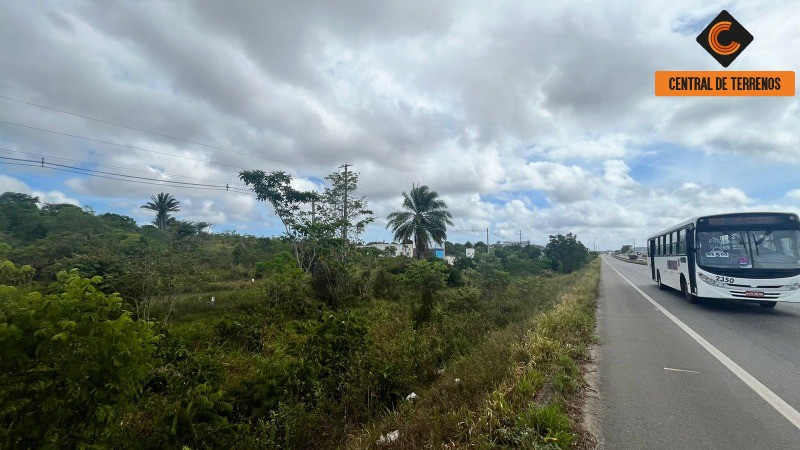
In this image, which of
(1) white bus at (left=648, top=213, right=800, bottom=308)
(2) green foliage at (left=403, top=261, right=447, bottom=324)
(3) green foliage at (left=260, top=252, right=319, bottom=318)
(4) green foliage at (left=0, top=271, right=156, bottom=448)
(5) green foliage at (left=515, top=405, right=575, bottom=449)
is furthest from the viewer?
(3) green foliage at (left=260, top=252, right=319, bottom=318)

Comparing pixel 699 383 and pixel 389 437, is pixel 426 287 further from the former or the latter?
pixel 389 437

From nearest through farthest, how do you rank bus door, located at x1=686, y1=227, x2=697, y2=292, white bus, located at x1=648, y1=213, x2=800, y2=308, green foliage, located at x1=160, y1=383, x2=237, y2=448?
1. green foliage, located at x1=160, y1=383, x2=237, y2=448
2. white bus, located at x1=648, y1=213, x2=800, y2=308
3. bus door, located at x1=686, y1=227, x2=697, y2=292

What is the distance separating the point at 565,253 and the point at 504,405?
41.3m

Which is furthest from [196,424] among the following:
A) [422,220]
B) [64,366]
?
[422,220]

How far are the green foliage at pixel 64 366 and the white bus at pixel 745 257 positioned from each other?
12.2 meters

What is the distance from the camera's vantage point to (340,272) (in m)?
15.7

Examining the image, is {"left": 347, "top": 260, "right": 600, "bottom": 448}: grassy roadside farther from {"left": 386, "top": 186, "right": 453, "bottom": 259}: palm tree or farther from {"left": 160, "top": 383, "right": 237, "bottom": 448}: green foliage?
{"left": 386, "top": 186, "right": 453, "bottom": 259}: palm tree

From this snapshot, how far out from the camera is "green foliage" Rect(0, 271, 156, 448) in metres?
2.63

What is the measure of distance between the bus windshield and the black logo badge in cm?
493

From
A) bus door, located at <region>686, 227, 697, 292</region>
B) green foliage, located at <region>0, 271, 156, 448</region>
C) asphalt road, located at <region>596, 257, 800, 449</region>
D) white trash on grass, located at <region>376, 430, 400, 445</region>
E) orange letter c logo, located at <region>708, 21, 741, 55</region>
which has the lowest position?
white trash on grass, located at <region>376, 430, 400, 445</region>

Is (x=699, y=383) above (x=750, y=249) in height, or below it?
below

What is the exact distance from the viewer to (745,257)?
8.73 m

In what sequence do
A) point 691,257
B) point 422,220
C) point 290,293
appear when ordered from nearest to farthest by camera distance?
point 691,257, point 290,293, point 422,220

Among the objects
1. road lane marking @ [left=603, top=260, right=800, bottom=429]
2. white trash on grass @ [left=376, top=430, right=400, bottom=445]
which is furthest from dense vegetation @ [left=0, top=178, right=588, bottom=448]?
road lane marking @ [left=603, top=260, right=800, bottom=429]
